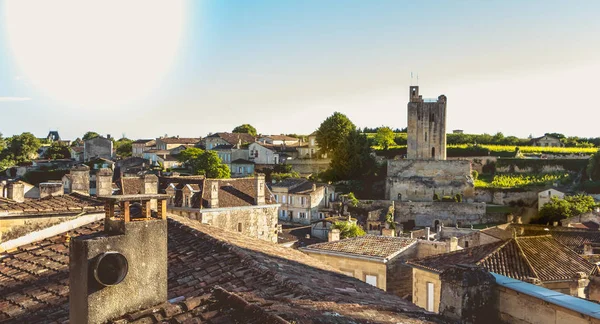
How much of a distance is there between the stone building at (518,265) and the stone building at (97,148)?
278 feet

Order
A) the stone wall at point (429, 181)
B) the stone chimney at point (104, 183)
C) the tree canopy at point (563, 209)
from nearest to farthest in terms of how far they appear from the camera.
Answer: the stone chimney at point (104, 183) < the tree canopy at point (563, 209) < the stone wall at point (429, 181)

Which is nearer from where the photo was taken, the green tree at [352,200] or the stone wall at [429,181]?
the green tree at [352,200]

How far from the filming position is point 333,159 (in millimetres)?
73250

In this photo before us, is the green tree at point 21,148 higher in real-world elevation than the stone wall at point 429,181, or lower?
higher

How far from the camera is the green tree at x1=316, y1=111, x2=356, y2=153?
77.1 metres

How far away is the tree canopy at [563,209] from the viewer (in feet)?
162

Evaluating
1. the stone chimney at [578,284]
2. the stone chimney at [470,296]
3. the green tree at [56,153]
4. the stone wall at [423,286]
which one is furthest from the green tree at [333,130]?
the stone chimney at [470,296]

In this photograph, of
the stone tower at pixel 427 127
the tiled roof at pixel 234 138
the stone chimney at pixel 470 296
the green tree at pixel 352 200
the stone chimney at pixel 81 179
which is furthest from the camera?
the tiled roof at pixel 234 138

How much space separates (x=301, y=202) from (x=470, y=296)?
165 ft

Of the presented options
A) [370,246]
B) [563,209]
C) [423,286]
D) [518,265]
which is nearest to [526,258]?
[518,265]

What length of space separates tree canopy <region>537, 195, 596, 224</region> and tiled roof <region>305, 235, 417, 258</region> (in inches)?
1368

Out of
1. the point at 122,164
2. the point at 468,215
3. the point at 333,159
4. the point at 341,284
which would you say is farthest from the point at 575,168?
the point at 341,284

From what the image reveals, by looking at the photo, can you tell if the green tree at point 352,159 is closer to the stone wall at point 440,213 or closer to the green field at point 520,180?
the stone wall at point 440,213

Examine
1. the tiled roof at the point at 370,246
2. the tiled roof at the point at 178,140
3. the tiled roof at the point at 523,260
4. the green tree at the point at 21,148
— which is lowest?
the tiled roof at the point at 370,246
